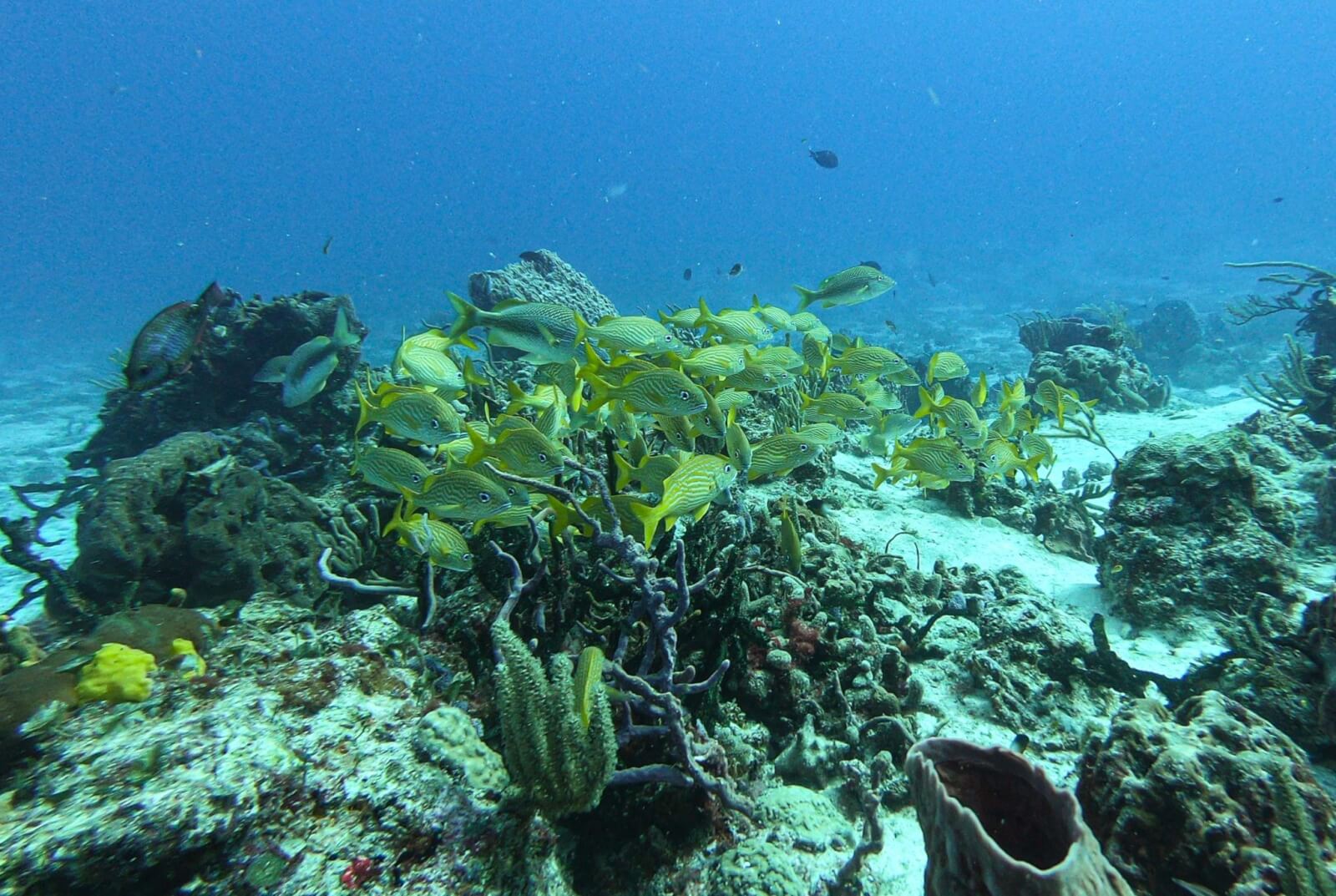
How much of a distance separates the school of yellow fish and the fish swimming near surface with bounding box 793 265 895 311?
0.24 metres

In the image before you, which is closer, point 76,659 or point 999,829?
point 999,829

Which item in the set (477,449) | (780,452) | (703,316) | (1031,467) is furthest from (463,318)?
(1031,467)

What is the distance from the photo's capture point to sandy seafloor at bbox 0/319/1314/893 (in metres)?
3.16

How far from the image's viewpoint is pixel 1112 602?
5000mm

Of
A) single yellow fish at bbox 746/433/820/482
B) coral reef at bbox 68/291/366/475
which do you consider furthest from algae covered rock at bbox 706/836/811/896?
coral reef at bbox 68/291/366/475

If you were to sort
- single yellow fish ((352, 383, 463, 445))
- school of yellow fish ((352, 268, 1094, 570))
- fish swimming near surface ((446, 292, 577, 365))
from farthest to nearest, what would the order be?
fish swimming near surface ((446, 292, 577, 365))
single yellow fish ((352, 383, 463, 445))
school of yellow fish ((352, 268, 1094, 570))

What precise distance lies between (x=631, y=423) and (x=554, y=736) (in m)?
2.66

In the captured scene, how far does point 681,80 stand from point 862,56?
199ft

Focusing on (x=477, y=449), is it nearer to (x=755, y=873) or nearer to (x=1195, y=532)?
(x=755, y=873)

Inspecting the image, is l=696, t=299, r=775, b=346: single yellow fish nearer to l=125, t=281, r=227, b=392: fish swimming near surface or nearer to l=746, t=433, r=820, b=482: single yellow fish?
l=746, t=433, r=820, b=482: single yellow fish

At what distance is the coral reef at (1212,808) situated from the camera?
1951 millimetres

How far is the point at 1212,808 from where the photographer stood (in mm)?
2070

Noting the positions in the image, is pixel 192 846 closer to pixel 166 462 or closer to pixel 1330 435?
pixel 166 462

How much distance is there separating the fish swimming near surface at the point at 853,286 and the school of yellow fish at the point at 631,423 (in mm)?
241
